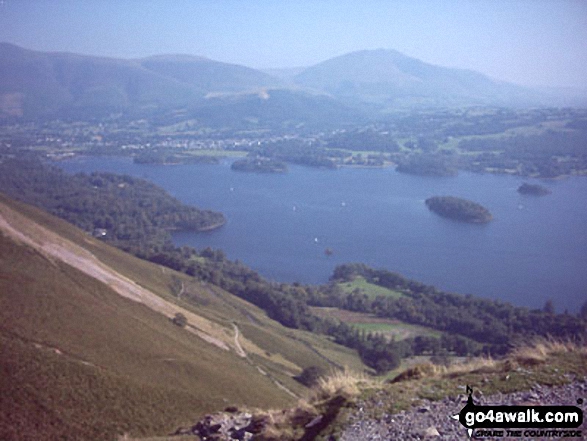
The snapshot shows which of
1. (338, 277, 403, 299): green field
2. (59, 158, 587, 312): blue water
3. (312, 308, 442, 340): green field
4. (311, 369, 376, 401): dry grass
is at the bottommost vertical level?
(312, 308, 442, 340): green field

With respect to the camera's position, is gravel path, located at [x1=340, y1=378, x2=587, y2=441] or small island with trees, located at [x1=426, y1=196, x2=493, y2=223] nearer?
gravel path, located at [x1=340, y1=378, x2=587, y2=441]

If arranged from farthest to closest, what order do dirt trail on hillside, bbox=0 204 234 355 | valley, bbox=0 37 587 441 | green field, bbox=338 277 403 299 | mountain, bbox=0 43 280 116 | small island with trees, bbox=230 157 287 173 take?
mountain, bbox=0 43 280 116, small island with trees, bbox=230 157 287 173, green field, bbox=338 277 403 299, dirt trail on hillside, bbox=0 204 234 355, valley, bbox=0 37 587 441

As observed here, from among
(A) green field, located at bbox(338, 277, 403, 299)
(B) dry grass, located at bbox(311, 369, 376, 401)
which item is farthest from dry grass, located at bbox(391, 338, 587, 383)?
(A) green field, located at bbox(338, 277, 403, 299)

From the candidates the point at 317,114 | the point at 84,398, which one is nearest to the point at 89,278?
the point at 84,398

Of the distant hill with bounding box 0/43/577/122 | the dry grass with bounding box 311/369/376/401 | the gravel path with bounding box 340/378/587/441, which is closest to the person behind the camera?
the gravel path with bounding box 340/378/587/441

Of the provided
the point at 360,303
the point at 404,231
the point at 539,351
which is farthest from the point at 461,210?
the point at 539,351

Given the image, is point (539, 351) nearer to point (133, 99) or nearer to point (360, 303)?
point (360, 303)

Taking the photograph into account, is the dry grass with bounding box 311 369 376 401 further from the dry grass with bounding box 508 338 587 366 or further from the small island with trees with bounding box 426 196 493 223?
the small island with trees with bounding box 426 196 493 223
